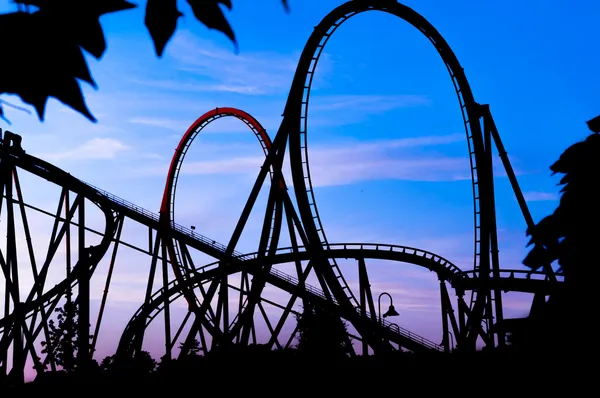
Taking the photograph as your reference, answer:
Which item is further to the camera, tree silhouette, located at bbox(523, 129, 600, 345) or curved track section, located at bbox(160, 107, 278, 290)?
curved track section, located at bbox(160, 107, 278, 290)

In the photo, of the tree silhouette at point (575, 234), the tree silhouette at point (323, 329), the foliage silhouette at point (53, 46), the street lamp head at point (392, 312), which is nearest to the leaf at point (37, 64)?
the foliage silhouette at point (53, 46)

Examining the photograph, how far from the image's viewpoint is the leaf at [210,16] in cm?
115

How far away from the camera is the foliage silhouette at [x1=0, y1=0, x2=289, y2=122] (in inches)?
42.5

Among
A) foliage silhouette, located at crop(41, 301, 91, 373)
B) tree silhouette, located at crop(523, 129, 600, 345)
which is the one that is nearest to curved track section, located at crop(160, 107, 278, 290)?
foliage silhouette, located at crop(41, 301, 91, 373)

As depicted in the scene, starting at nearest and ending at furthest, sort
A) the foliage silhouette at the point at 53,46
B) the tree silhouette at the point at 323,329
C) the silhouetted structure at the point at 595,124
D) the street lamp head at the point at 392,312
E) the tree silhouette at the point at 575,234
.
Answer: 1. the foliage silhouette at the point at 53,46
2. the tree silhouette at the point at 575,234
3. the silhouetted structure at the point at 595,124
4. the street lamp head at the point at 392,312
5. the tree silhouette at the point at 323,329

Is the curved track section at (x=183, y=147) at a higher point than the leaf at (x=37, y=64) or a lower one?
higher

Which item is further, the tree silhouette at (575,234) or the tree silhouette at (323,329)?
the tree silhouette at (323,329)

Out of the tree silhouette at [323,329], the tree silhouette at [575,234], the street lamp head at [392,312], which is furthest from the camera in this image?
the tree silhouette at [323,329]

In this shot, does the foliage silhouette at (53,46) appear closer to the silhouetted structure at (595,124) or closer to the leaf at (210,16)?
→ the leaf at (210,16)

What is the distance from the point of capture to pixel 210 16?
1160 mm

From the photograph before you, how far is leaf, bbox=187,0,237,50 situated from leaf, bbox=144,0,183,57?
32mm

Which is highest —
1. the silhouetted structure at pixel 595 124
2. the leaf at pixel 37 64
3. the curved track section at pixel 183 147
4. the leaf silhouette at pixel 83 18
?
the curved track section at pixel 183 147

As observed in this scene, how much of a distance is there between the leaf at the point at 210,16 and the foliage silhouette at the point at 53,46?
0.22ft

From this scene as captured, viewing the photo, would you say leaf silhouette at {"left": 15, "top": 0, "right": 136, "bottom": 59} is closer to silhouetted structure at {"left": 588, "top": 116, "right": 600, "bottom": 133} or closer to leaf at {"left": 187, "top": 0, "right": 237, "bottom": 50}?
leaf at {"left": 187, "top": 0, "right": 237, "bottom": 50}
